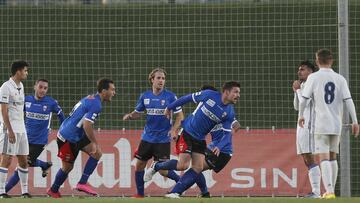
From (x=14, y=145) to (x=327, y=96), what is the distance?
191 inches

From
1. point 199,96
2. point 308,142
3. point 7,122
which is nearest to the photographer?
point 199,96

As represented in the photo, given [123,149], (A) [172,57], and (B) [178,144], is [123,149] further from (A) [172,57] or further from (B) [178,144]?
(B) [178,144]

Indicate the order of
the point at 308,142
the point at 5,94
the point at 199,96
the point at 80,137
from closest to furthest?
the point at 199,96 < the point at 5,94 < the point at 80,137 < the point at 308,142

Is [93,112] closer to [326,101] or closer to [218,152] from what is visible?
[218,152]

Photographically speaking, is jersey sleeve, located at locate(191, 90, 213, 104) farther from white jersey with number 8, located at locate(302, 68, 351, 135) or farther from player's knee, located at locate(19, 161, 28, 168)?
player's knee, located at locate(19, 161, 28, 168)

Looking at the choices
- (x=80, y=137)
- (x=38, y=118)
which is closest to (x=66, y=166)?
(x=80, y=137)

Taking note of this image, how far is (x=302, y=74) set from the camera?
17953 millimetres

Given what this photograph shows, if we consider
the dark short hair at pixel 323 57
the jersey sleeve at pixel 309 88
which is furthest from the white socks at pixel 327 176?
the dark short hair at pixel 323 57

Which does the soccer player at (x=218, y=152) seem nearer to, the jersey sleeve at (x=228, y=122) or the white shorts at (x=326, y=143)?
the jersey sleeve at (x=228, y=122)

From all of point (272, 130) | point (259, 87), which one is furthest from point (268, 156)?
point (259, 87)

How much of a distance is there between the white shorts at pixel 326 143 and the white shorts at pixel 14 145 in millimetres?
4619

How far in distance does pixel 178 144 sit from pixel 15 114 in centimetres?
248

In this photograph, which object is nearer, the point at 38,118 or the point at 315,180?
the point at 315,180

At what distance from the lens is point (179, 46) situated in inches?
893
